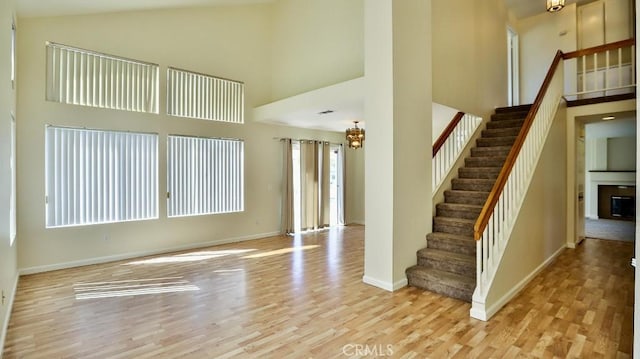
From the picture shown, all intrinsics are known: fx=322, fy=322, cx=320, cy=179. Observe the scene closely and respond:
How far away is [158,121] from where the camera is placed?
18.5 ft

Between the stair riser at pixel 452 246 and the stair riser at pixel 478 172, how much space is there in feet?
4.82

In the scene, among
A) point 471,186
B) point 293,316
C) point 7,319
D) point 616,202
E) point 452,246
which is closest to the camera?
point 7,319

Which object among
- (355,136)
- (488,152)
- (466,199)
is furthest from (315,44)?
(466,199)

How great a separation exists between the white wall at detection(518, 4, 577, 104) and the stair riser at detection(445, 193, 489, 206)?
15.6 feet

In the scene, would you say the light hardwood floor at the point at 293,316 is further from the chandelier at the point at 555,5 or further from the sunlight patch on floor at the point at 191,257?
the chandelier at the point at 555,5

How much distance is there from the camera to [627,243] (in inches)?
248

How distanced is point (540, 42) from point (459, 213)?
5937 millimetres

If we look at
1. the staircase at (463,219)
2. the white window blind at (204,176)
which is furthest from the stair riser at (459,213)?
the white window blind at (204,176)

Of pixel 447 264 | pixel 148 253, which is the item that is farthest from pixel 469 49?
pixel 148 253

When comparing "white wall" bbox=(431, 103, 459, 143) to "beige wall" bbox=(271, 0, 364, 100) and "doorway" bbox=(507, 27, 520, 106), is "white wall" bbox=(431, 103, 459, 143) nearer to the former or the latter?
"beige wall" bbox=(271, 0, 364, 100)

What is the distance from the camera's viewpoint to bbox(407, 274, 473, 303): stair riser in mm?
3498

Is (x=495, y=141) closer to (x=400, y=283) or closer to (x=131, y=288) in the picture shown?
(x=400, y=283)

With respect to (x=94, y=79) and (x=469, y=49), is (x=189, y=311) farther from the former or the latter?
(x=469, y=49)

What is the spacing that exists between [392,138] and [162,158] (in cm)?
413
